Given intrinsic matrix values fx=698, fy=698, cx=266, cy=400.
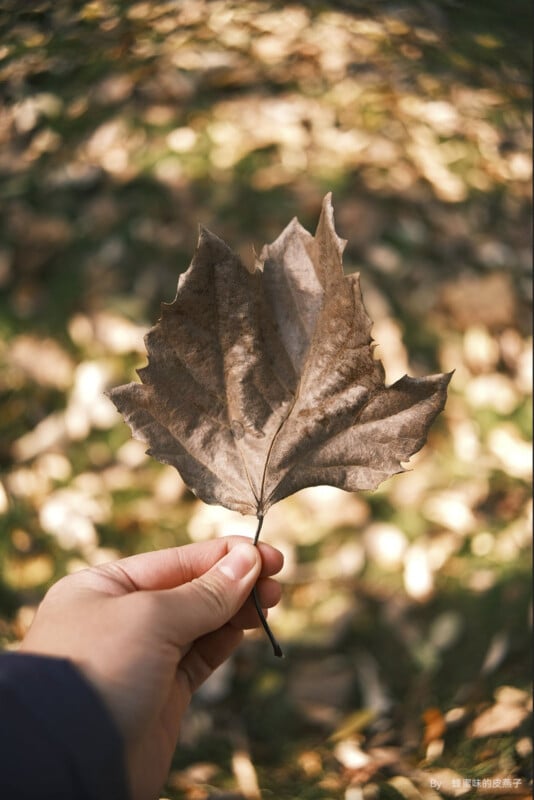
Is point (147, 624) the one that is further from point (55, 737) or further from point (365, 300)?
point (365, 300)

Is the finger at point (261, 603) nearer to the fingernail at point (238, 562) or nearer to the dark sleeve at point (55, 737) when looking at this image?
the fingernail at point (238, 562)

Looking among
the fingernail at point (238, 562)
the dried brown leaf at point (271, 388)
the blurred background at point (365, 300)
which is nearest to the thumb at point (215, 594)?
the fingernail at point (238, 562)

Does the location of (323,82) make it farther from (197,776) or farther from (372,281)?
(197,776)

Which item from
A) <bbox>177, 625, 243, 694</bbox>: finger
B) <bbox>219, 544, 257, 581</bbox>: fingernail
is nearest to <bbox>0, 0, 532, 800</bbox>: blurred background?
<bbox>177, 625, 243, 694</bbox>: finger

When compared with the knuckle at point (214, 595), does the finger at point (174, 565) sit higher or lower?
lower

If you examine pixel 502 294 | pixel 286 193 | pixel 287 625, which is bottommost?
pixel 287 625

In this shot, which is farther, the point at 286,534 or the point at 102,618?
the point at 286,534


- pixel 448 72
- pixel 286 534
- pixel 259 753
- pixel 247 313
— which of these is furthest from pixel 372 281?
pixel 259 753
